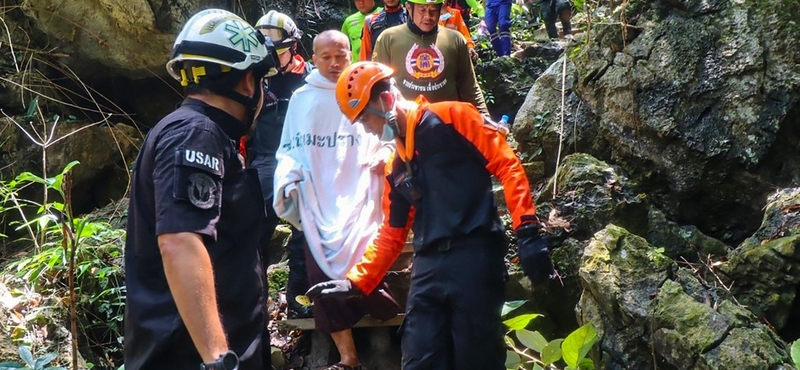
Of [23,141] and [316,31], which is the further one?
[316,31]

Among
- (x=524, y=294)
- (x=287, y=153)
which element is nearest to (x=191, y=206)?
(x=287, y=153)

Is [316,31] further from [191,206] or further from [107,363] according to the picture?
[191,206]

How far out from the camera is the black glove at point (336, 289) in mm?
4027

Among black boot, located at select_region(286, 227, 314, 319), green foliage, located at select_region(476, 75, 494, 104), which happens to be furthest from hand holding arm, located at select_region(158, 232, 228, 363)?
green foliage, located at select_region(476, 75, 494, 104)

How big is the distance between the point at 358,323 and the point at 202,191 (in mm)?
2657

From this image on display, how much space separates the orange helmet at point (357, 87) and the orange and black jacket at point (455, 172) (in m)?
0.26

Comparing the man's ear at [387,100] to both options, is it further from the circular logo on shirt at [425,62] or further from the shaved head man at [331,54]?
the circular logo on shirt at [425,62]

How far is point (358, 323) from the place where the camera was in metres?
4.76

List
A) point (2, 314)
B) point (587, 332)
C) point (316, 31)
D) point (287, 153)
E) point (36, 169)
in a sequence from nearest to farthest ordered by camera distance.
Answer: point (587, 332) < point (2, 314) < point (287, 153) < point (36, 169) < point (316, 31)

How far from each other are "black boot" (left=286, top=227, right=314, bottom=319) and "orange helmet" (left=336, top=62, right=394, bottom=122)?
1.25 meters

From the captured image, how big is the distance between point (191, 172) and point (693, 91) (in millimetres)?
4342

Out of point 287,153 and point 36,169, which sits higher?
point 287,153

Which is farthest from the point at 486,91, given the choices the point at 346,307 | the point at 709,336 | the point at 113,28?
the point at 709,336

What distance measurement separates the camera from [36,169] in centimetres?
813
